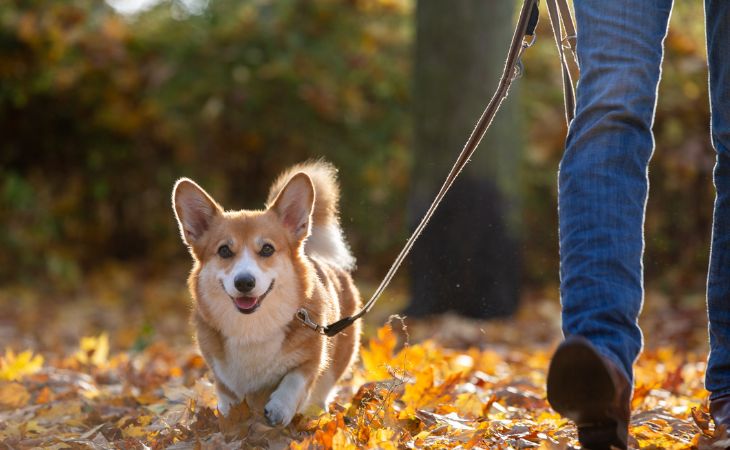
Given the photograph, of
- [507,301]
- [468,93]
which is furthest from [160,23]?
[507,301]

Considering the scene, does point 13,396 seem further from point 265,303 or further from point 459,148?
point 459,148

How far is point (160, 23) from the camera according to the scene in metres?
9.02

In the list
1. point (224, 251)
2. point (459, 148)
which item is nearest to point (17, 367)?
point (224, 251)

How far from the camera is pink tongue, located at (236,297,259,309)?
2912 millimetres

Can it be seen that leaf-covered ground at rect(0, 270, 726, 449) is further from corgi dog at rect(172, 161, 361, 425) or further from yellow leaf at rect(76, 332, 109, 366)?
corgi dog at rect(172, 161, 361, 425)

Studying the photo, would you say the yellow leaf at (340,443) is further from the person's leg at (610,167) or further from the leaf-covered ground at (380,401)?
the person's leg at (610,167)

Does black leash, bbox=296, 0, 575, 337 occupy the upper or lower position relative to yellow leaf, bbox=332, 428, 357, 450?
upper

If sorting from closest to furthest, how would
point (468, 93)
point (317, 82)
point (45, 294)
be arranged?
1. point (468, 93)
2. point (317, 82)
3. point (45, 294)

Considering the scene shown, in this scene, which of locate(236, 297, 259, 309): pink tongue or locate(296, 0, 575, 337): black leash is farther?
locate(236, 297, 259, 309): pink tongue

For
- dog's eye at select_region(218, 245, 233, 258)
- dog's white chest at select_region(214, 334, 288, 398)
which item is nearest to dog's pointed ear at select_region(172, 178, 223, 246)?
dog's eye at select_region(218, 245, 233, 258)

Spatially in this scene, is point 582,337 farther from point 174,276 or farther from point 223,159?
point 174,276

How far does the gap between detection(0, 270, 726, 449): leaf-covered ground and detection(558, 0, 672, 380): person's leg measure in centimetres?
42

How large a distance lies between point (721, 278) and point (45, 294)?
24.9ft

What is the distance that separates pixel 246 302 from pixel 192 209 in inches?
19.6
